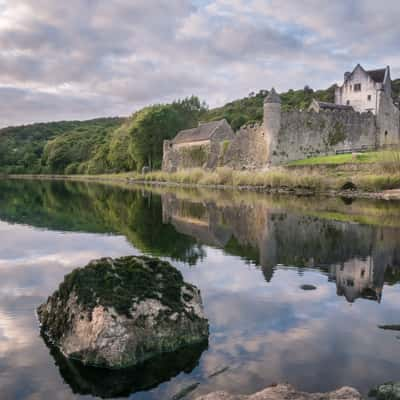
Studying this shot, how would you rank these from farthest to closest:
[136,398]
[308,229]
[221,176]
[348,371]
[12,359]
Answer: [221,176] → [308,229] → [12,359] → [348,371] → [136,398]

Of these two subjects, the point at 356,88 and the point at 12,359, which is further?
the point at 356,88

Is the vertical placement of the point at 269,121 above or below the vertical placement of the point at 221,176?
above

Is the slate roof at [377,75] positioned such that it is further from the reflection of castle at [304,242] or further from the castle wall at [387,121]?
the reflection of castle at [304,242]

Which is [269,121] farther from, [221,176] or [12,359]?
[12,359]

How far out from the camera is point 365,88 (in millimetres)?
51906

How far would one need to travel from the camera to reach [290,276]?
10711 millimetres

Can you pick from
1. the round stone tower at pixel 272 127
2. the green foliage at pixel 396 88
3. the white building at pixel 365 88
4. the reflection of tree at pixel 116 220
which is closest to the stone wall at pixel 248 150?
the round stone tower at pixel 272 127

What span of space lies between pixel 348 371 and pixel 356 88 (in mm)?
51955

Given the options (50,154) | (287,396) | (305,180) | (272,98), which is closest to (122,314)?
(287,396)

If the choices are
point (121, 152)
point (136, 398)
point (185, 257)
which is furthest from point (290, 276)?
point (121, 152)

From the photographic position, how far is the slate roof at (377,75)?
51.3 meters

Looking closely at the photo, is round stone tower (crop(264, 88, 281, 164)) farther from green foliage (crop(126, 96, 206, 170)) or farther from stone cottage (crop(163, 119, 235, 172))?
green foliage (crop(126, 96, 206, 170))

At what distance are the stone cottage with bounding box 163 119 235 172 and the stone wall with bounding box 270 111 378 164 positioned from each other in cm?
946

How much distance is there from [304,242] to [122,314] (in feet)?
31.4
